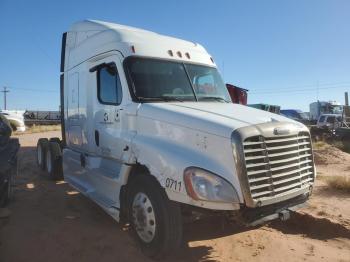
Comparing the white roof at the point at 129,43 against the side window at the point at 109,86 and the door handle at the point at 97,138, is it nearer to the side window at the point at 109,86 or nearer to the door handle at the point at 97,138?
the side window at the point at 109,86

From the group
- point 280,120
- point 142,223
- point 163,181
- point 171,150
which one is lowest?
point 142,223

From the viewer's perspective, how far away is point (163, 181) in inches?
187

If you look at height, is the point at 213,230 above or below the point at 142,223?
below

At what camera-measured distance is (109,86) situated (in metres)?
6.31

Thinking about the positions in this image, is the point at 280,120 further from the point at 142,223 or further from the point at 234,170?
the point at 142,223

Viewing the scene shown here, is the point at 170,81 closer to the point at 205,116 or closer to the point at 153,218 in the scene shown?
the point at 205,116

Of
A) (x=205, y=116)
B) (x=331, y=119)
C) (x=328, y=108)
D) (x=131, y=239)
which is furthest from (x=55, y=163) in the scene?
(x=328, y=108)

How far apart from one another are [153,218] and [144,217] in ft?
0.57

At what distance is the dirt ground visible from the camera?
5.20 metres

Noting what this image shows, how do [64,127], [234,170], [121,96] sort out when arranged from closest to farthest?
[234,170]
[121,96]
[64,127]

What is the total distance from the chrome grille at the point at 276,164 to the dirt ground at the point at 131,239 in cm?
77

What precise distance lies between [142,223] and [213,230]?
1.48m

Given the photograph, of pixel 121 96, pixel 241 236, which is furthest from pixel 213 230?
pixel 121 96

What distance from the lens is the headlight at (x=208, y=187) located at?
4.31m
